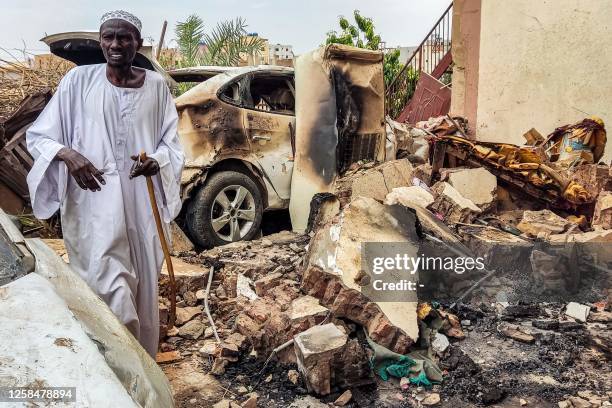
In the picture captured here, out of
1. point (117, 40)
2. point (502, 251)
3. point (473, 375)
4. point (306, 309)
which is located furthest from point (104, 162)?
point (502, 251)

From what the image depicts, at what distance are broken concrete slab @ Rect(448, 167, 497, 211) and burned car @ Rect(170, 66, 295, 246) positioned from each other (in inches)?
72.7

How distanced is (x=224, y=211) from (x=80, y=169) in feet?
9.49

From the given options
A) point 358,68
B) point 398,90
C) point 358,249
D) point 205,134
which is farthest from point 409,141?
point 398,90

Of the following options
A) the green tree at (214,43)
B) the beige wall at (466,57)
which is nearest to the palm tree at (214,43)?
the green tree at (214,43)

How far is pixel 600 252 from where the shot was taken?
489cm

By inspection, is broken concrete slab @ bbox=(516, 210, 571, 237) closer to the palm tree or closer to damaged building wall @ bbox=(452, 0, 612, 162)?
damaged building wall @ bbox=(452, 0, 612, 162)

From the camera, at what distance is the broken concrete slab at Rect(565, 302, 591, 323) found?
418cm

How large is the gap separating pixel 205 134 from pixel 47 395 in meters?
4.21

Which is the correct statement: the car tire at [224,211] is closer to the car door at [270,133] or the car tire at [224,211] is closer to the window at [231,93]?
the car door at [270,133]

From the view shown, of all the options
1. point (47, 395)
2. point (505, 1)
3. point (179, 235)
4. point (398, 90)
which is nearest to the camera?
point (47, 395)

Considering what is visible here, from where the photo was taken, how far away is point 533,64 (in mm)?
8562

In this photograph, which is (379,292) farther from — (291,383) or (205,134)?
(205,134)

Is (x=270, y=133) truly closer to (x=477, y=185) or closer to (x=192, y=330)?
(x=477, y=185)

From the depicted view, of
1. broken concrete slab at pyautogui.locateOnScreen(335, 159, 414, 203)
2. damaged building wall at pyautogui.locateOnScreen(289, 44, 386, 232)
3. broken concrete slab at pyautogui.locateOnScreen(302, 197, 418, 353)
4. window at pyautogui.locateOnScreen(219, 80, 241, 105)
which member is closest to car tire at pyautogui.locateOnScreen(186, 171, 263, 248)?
damaged building wall at pyautogui.locateOnScreen(289, 44, 386, 232)
